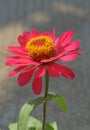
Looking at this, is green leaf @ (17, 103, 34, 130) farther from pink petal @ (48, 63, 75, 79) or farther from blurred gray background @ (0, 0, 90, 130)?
blurred gray background @ (0, 0, 90, 130)

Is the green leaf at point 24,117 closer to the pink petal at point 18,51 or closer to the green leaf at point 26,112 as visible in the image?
the green leaf at point 26,112

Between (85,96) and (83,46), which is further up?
(83,46)

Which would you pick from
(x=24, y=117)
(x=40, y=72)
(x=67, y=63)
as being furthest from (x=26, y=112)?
(x=67, y=63)

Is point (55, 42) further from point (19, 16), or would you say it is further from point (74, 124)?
point (19, 16)

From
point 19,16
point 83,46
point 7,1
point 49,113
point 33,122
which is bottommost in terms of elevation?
point 33,122

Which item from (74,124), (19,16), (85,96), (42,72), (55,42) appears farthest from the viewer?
(19,16)

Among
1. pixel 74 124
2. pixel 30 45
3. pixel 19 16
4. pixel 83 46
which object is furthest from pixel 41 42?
pixel 19 16

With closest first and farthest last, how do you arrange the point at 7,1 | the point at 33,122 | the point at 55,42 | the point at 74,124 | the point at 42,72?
the point at 42,72
the point at 55,42
the point at 33,122
the point at 74,124
the point at 7,1

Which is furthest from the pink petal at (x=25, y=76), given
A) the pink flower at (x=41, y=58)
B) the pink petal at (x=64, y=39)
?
the pink petal at (x=64, y=39)
